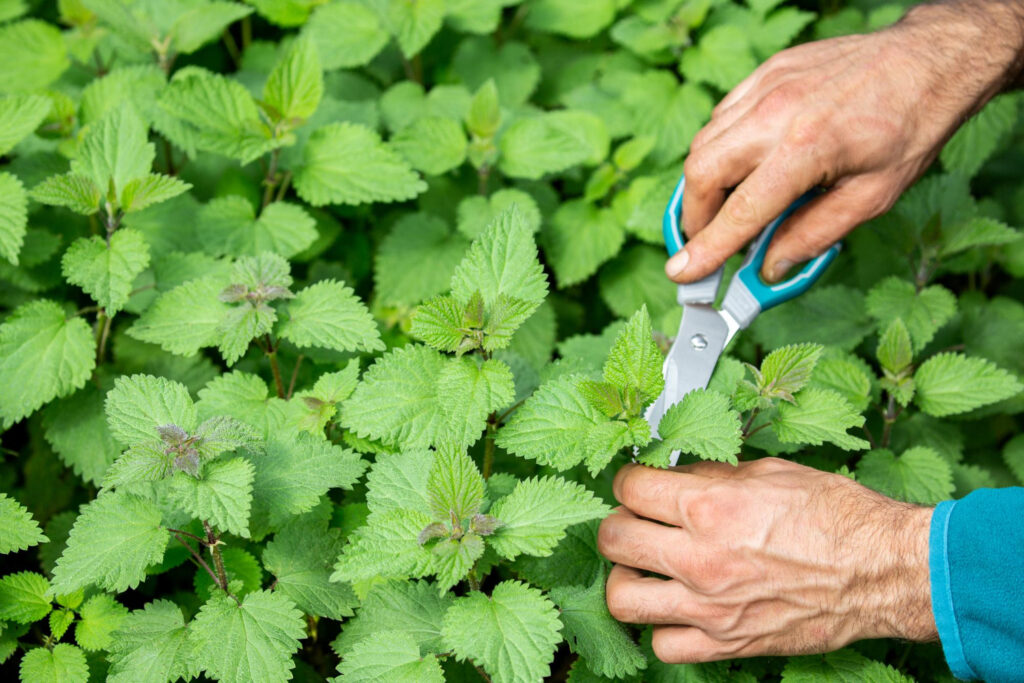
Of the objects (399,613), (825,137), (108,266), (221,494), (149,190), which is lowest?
(399,613)

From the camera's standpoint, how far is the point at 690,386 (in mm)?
1761

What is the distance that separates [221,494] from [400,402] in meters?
0.36

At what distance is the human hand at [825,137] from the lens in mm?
1776

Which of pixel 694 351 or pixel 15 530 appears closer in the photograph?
pixel 15 530

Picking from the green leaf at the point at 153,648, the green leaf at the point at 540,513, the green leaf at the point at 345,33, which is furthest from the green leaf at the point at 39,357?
the green leaf at the point at 345,33

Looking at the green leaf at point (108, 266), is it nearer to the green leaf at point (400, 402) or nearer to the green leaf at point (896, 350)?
the green leaf at point (400, 402)

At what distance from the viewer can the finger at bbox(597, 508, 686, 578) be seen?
1415 mm

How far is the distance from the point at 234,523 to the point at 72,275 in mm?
811

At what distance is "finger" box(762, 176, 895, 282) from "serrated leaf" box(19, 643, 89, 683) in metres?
1.66

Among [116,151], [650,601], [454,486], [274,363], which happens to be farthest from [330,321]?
[650,601]

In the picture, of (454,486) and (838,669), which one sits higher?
(454,486)

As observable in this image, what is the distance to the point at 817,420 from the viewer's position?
5.24 ft

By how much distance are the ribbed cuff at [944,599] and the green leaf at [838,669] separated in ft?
0.73

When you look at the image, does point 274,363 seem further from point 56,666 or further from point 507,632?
point 507,632
